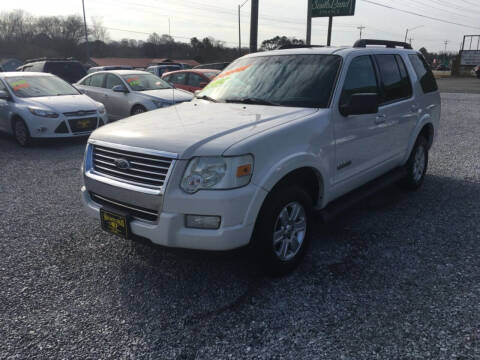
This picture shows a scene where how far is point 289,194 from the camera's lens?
3096 mm

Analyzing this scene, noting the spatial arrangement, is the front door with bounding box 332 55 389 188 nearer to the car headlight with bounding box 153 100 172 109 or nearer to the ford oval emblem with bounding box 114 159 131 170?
the ford oval emblem with bounding box 114 159 131 170

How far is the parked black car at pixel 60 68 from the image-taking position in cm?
1441

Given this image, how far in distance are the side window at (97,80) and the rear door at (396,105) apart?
29.8ft

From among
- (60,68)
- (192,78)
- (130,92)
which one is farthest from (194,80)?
(60,68)

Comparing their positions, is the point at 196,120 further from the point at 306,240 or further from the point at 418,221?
the point at 418,221

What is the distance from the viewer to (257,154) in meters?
2.83

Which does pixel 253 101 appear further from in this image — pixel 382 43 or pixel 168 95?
pixel 168 95

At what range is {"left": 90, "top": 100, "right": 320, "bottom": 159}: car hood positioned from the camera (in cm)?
285

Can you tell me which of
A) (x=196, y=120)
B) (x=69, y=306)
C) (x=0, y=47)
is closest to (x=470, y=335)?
(x=196, y=120)

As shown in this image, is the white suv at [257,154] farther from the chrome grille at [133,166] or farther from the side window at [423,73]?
the side window at [423,73]

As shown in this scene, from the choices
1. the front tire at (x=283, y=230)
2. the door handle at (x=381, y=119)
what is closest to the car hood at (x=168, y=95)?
the door handle at (x=381, y=119)

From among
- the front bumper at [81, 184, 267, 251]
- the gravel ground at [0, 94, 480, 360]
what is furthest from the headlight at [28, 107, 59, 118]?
the front bumper at [81, 184, 267, 251]

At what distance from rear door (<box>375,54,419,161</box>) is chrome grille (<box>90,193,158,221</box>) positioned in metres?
2.66

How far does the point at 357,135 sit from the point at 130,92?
26.4ft
